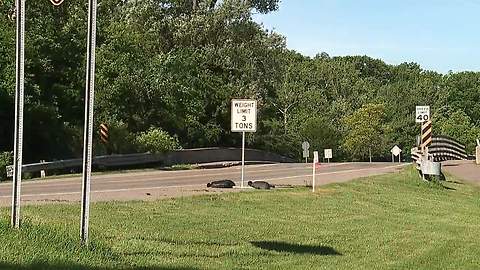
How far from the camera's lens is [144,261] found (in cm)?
1045

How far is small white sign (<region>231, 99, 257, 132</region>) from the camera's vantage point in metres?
22.3

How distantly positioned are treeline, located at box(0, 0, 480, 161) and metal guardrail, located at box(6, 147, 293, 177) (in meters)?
0.79

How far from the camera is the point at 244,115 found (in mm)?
22453

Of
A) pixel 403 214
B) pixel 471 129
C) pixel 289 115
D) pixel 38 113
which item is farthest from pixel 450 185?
pixel 471 129

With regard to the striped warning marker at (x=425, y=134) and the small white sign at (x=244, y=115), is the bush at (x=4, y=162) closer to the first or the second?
the small white sign at (x=244, y=115)

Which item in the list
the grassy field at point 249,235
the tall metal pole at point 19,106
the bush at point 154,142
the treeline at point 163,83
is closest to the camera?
the grassy field at point 249,235

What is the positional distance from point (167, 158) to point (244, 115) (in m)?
19.7

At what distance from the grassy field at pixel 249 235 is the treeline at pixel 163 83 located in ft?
61.3

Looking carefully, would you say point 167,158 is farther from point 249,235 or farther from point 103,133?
point 249,235

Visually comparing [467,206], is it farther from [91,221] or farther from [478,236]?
[91,221]

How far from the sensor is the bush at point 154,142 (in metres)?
40.6

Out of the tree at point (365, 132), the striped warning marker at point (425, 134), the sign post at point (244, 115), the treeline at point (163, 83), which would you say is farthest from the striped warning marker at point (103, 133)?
the tree at point (365, 132)

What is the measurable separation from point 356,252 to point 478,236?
4.03m

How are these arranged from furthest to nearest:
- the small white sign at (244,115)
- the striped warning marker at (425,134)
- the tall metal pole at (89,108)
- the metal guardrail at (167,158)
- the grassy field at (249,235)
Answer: the metal guardrail at (167,158), the striped warning marker at (425,134), the small white sign at (244,115), the tall metal pole at (89,108), the grassy field at (249,235)
